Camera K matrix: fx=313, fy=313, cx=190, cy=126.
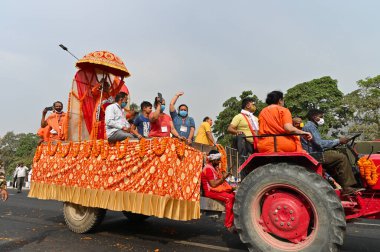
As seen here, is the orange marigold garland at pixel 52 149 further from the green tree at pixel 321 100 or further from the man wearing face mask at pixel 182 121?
the green tree at pixel 321 100

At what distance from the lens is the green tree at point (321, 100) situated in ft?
87.8

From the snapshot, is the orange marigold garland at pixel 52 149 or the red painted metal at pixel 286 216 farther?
the orange marigold garland at pixel 52 149

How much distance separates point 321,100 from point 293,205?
88.0 ft

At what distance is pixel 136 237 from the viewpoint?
545 centimetres

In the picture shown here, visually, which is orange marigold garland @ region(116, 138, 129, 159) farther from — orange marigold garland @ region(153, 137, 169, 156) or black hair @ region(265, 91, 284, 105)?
black hair @ region(265, 91, 284, 105)

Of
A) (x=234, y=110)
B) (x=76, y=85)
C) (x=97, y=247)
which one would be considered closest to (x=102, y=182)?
(x=97, y=247)

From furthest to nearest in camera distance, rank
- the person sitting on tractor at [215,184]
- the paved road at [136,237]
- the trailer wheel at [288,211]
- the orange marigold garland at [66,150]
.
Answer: the orange marigold garland at [66,150] → the paved road at [136,237] → the person sitting on tractor at [215,184] → the trailer wheel at [288,211]

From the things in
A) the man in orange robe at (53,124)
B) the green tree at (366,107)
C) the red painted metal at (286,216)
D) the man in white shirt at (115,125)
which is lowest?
the red painted metal at (286,216)

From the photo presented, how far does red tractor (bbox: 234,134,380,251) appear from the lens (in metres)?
3.29

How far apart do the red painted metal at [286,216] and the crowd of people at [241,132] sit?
1.73 ft

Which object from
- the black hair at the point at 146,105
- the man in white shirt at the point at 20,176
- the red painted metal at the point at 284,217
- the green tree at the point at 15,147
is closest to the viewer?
the red painted metal at the point at 284,217

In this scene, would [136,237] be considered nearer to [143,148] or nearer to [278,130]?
[143,148]

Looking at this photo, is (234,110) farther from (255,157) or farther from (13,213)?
(255,157)

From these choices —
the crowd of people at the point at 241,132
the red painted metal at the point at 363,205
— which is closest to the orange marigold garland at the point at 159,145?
the crowd of people at the point at 241,132
